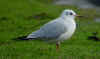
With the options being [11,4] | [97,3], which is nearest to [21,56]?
[11,4]

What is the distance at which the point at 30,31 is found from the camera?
1817cm

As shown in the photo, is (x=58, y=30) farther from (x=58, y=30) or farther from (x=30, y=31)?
(x=30, y=31)

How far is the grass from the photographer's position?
10242 millimetres

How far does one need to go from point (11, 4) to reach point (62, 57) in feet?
62.9

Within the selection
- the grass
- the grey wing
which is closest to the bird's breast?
the grey wing

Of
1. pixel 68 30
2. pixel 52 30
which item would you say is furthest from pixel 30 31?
pixel 68 30

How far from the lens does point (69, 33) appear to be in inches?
416

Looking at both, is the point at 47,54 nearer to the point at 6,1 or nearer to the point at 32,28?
the point at 32,28

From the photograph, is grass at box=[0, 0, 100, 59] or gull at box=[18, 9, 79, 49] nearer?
grass at box=[0, 0, 100, 59]

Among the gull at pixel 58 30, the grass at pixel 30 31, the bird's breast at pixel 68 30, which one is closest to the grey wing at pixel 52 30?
the gull at pixel 58 30

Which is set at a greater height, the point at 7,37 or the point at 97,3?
the point at 97,3

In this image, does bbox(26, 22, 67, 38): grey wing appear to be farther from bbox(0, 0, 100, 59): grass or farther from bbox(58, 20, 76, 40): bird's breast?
bbox(0, 0, 100, 59): grass

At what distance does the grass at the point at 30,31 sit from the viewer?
10.2 meters

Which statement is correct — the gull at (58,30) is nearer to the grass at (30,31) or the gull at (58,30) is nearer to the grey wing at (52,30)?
the grey wing at (52,30)
